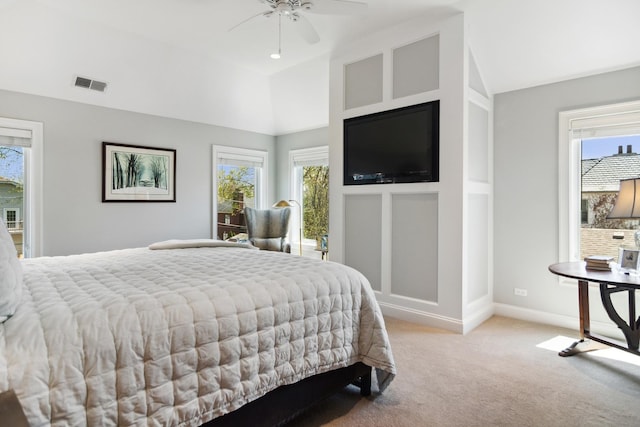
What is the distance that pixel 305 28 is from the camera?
284 cm

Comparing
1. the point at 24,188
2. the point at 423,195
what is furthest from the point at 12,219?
the point at 423,195

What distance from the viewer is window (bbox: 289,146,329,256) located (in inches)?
213

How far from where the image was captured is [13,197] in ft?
12.0

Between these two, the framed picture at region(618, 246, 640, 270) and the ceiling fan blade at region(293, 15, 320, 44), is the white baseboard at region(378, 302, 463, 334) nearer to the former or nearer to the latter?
the framed picture at region(618, 246, 640, 270)

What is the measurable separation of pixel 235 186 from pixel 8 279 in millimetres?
4298

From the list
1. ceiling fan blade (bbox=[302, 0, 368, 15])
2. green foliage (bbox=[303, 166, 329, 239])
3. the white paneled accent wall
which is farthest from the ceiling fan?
green foliage (bbox=[303, 166, 329, 239])

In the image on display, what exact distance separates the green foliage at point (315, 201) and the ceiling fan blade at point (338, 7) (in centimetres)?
284

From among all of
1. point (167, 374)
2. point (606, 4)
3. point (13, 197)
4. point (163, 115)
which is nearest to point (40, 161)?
point (13, 197)

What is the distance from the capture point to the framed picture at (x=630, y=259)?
2.52 metres

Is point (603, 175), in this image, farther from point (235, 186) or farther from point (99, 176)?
point (99, 176)

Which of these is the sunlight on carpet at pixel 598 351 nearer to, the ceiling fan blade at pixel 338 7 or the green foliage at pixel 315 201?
the ceiling fan blade at pixel 338 7

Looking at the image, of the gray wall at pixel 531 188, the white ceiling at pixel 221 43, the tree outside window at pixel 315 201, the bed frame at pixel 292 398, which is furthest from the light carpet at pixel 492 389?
the tree outside window at pixel 315 201

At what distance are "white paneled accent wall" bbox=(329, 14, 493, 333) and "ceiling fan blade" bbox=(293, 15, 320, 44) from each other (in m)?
0.90

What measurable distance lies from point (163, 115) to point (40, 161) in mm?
1396
